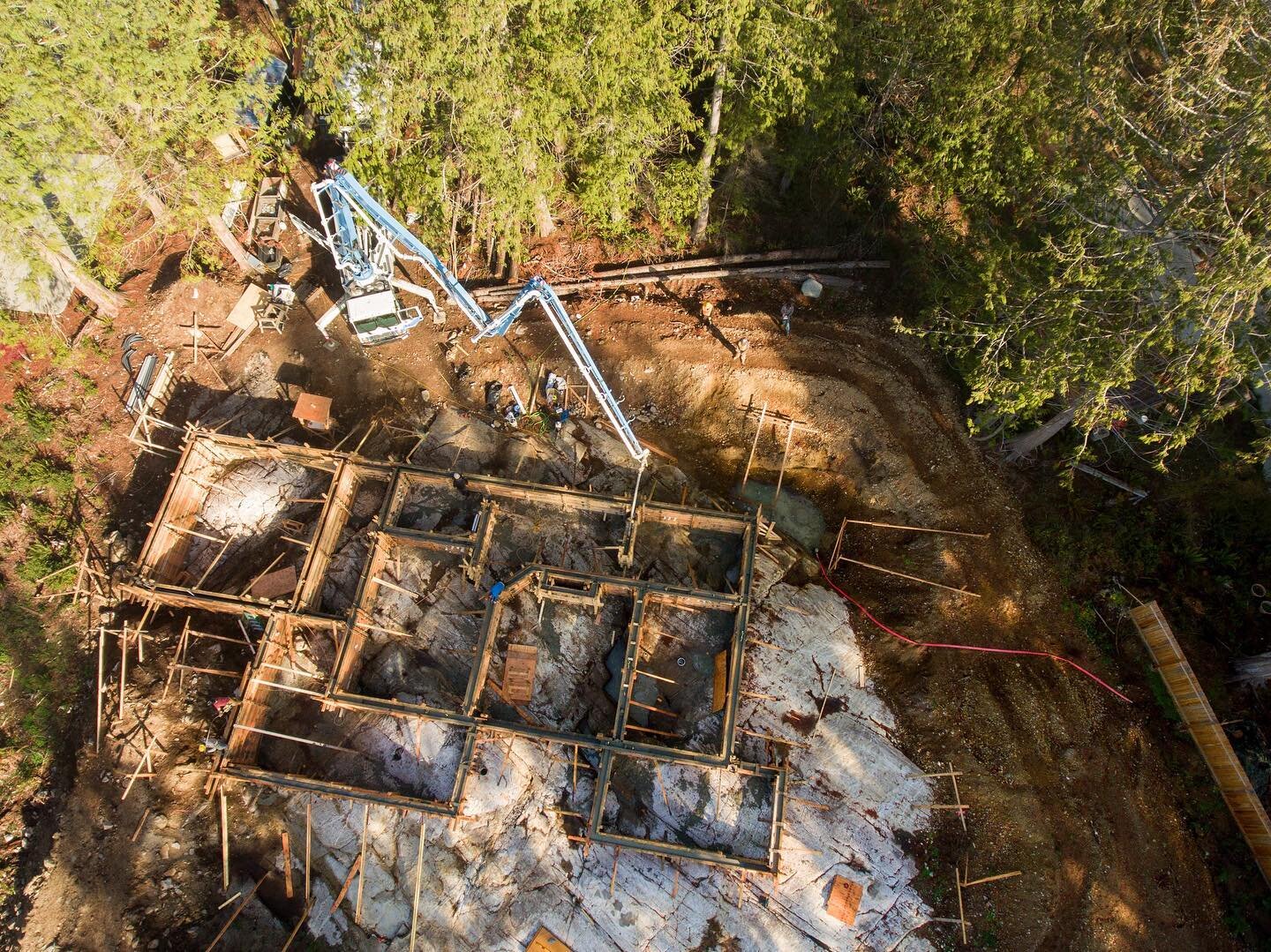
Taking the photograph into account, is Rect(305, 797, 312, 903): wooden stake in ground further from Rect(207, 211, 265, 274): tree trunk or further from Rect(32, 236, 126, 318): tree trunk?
Rect(207, 211, 265, 274): tree trunk

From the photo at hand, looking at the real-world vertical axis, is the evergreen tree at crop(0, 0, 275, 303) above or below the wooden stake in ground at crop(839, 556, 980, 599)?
above

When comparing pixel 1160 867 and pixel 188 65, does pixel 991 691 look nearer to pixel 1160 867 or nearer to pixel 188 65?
pixel 1160 867

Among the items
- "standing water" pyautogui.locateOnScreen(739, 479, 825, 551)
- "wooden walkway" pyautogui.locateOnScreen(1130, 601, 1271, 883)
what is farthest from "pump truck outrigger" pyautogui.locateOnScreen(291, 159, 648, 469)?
"wooden walkway" pyautogui.locateOnScreen(1130, 601, 1271, 883)

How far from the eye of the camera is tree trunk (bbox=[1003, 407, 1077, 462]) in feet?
65.5

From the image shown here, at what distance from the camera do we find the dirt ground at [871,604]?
16938 mm

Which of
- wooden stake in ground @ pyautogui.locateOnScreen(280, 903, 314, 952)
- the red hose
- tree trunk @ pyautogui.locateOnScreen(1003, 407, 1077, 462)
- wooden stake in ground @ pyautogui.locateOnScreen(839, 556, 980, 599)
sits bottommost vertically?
wooden stake in ground @ pyautogui.locateOnScreen(280, 903, 314, 952)

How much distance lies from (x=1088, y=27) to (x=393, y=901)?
27914 millimetres

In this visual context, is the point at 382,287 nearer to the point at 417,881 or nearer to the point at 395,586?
the point at 395,586

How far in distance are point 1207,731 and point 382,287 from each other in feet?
89.4

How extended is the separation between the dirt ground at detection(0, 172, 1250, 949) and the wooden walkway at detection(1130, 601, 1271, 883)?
1121mm

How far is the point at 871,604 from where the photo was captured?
66.2 ft

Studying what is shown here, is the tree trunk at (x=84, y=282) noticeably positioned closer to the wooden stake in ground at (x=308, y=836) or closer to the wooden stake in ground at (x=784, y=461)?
the wooden stake in ground at (x=308, y=836)

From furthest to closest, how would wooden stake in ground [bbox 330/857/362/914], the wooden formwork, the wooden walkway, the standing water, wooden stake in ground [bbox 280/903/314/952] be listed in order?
the standing water < the wooden walkway < wooden stake in ground [bbox 330/857/362/914] < the wooden formwork < wooden stake in ground [bbox 280/903/314/952]

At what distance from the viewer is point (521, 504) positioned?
20.8 m
